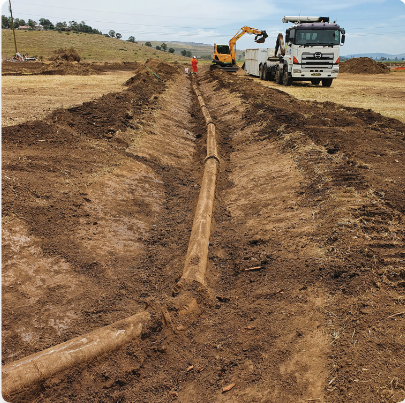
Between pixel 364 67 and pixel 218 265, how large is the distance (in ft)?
120

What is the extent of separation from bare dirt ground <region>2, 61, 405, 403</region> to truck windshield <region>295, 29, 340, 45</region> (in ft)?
42.2

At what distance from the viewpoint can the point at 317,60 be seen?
18812mm

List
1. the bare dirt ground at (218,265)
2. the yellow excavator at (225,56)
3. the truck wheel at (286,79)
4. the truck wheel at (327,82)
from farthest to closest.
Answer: the yellow excavator at (225,56) < the truck wheel at (327,82) < the truck wheel at (286,79) < the bare dirt ground at (218,265)

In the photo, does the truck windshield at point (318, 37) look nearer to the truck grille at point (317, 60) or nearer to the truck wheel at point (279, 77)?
the truck grille at point (317, 60)

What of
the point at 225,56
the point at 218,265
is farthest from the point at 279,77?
the point at 218,265

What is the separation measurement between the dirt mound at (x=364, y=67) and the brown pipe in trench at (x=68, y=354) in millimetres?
36723

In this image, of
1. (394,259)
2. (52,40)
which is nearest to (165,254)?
(394,259)

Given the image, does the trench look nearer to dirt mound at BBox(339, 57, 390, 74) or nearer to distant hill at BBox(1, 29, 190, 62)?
dirt mound at BBox(339, 57, 390, 74)

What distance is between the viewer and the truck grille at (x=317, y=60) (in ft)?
61.1

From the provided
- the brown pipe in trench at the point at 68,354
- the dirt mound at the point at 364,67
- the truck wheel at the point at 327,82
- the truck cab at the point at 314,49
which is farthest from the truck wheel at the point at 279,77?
the brown pipe in trench at the point at 68,354

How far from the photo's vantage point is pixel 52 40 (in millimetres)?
63125

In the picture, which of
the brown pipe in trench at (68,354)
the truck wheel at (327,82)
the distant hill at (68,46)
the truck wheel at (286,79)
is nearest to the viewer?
the brown pipe in trench at (68,354)

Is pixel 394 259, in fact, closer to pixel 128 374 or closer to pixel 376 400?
pixel 376 400

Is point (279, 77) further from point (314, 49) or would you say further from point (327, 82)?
point (314, 49)
